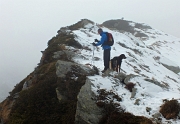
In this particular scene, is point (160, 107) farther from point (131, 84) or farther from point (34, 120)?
point (34, 120)

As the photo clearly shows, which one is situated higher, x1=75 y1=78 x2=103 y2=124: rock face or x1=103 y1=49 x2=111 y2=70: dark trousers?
x1=103 y1=49 x2=111 y2=70: dark trousers

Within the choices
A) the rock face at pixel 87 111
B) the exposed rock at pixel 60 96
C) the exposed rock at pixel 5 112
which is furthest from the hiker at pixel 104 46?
the exposed rock at pixel 5 112

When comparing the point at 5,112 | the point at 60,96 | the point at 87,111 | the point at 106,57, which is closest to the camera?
the point at 87,111

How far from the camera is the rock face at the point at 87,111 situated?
9273 millimetres

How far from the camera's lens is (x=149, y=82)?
42.5 feet

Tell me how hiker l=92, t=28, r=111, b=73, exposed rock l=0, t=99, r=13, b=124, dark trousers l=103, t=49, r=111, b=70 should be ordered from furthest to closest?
dark trousers l=103, t=49, r=111, b=70
hiker l=92, t=28, r=111, b=73
exposed rock l=0, t=99, r=13, b=124

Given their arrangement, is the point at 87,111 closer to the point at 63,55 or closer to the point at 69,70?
the point at 69,70

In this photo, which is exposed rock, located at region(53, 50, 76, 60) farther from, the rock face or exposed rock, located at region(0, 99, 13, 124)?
the rock face

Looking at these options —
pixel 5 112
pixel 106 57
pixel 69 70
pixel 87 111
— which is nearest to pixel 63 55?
pixel 106 57

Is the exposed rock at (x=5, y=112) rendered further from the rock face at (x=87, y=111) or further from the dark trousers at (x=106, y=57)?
the dark trousers at (x=106, y=57)

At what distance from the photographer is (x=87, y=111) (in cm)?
953

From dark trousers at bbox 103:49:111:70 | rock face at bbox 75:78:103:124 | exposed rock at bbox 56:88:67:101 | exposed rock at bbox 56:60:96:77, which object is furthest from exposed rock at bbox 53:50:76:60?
rock face at bbox 75:78:103:124

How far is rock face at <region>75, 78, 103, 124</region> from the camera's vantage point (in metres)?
9.27

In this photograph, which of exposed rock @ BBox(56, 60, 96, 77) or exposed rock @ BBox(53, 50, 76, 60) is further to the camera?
exposed rock @ BBox(53, 50, 76, 60)
